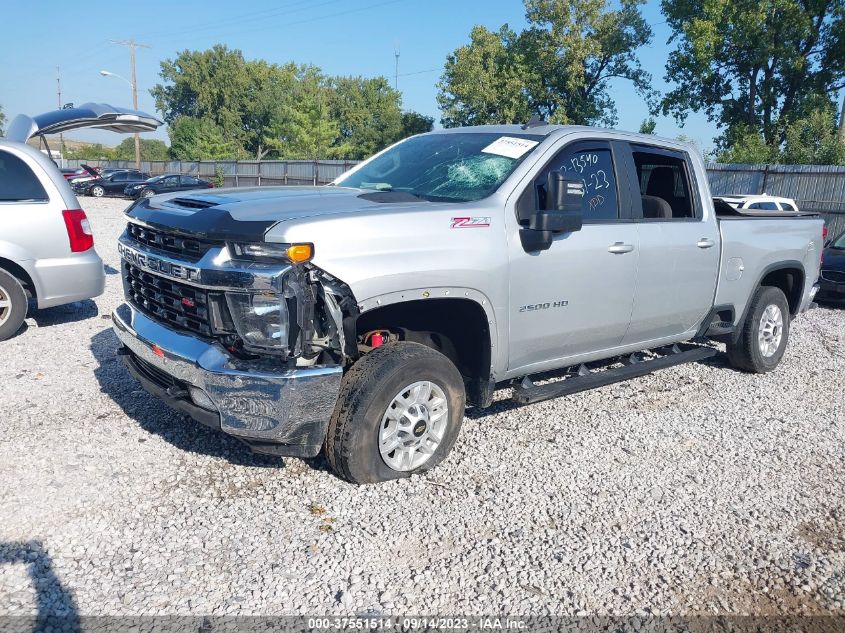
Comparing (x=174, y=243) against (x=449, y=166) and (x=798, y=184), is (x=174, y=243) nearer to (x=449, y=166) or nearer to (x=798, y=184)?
(x=449, y=166)

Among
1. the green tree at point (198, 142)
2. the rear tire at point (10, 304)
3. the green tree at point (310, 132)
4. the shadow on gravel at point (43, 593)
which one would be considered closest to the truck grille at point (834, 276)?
the rear tire at point (10, 304)

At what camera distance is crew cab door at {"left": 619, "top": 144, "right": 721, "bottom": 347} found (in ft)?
16.1

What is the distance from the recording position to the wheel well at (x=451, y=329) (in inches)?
149

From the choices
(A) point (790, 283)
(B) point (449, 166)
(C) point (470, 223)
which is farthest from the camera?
(A) point (790, 283)

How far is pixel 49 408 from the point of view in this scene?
479cm

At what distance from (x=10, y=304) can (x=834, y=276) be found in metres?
11.1

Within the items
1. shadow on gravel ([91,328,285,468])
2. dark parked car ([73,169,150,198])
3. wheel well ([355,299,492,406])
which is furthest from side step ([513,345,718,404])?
dark parked car ([73,169,150,198])

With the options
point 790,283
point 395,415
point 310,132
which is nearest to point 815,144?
point 790,283

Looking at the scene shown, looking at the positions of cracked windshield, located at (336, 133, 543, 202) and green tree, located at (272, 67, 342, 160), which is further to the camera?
green tree, located at (272, 67, 342, 160)

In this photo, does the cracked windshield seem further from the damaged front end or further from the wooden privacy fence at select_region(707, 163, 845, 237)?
the wooden privacy fence at select_region(707, 163, 845, 237)

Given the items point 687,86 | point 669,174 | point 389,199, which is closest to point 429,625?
point 389,199

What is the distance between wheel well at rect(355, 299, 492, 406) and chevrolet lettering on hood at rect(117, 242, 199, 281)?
0.91 metres

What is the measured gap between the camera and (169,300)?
12.1 ft

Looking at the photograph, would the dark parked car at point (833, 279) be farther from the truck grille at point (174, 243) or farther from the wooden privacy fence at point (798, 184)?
the truck grille at point (174, 243)
